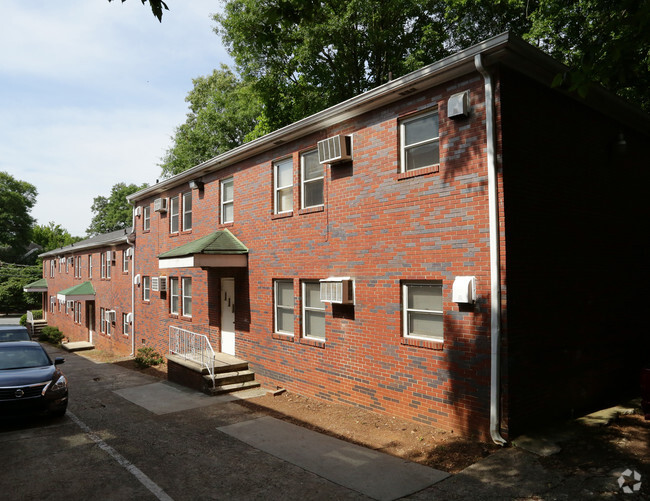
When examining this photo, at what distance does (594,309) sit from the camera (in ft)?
28.7

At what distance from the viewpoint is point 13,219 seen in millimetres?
56625

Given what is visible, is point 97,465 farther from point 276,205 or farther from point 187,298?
point 187,298

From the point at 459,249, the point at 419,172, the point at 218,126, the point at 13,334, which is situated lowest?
the point at 13,334

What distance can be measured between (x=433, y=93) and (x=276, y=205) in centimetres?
524

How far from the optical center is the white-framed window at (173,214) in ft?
56.1

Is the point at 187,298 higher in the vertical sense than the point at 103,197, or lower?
lower

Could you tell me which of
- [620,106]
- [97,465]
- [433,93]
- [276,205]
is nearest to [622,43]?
[433,93]

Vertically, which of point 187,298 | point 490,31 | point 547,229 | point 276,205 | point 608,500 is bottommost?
point 608,500

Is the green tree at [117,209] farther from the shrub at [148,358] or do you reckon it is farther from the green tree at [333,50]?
the shrub at [148,358]

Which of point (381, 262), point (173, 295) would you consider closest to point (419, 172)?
point (381, 262)

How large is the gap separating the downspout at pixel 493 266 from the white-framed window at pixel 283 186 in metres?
5.54

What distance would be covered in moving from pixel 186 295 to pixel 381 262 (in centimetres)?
941

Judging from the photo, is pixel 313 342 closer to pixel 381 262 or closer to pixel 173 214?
pixel 381 262

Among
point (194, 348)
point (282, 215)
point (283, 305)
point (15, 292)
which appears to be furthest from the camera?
point (15, 292)
